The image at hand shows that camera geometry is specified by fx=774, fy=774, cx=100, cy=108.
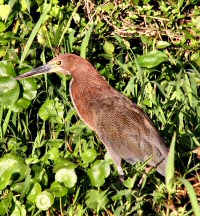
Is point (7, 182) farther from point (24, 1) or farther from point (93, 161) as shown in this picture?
point (24, 1)

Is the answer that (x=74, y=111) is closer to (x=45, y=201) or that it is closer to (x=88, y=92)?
(x=88, y=92)

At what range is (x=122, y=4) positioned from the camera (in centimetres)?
712

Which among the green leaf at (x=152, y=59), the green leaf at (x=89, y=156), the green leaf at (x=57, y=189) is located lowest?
the green leaf at (x=57, y=189)

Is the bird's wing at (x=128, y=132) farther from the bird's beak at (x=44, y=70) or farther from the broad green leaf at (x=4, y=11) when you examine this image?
the broad green leaf at (x=4, y=11)

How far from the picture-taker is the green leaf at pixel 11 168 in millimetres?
5340

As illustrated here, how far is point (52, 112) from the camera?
606 cm

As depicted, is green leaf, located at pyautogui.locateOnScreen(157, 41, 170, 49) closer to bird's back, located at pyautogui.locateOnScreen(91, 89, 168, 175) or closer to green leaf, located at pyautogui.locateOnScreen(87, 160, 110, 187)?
bird's back, located at pyautogui.locateOnScreen(91, 89, 168, 175)

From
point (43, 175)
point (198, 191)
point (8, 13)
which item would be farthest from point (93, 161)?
point (8, 13)

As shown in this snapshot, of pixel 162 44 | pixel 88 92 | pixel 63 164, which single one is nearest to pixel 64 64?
pixel 88 92

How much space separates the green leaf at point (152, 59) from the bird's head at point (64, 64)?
0.46m

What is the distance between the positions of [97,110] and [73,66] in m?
0.48

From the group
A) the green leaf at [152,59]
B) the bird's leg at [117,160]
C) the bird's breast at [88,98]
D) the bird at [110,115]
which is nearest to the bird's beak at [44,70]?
the bird at [110,115]

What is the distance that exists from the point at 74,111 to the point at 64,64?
410 millimetres

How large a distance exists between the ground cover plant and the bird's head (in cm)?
10
